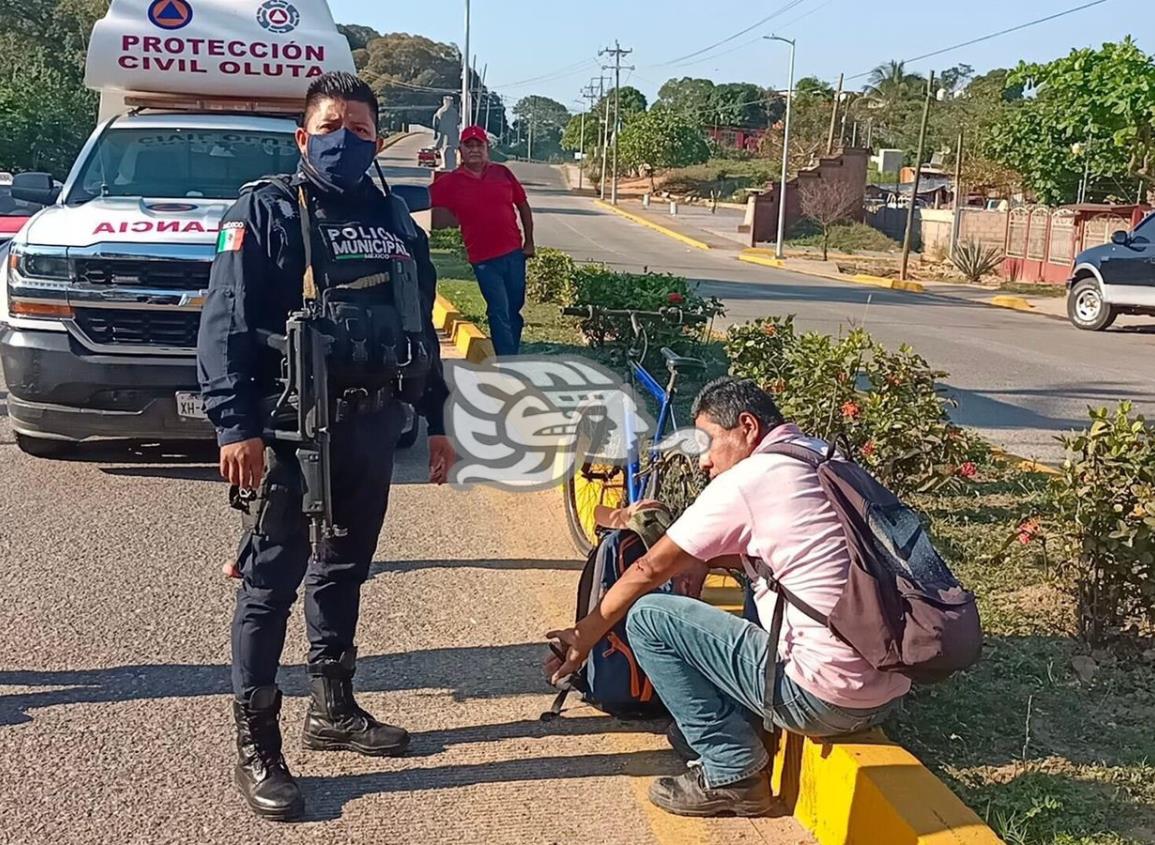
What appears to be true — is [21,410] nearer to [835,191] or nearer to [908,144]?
[835,191]

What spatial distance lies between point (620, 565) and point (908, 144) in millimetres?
77441

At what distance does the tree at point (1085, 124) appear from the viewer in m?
20.4

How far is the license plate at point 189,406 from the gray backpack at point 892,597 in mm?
3855

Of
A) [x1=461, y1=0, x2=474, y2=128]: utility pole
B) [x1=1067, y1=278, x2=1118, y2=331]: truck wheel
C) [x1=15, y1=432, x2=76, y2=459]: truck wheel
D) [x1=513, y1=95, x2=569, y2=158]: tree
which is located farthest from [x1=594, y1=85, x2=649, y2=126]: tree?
[x1=15, y1=432, x2=76, y2=459]: truck wheel

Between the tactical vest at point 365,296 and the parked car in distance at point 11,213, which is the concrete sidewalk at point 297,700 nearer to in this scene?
the tactical vest at point 365,296

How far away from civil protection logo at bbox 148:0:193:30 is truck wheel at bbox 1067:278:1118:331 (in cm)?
1357

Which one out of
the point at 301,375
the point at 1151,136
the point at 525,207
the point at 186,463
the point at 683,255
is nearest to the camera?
the point at 301,375

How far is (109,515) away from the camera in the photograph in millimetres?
5941

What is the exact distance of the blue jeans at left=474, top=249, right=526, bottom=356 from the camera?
325 inches

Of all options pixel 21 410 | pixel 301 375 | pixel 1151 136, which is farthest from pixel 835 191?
pixel 301 375

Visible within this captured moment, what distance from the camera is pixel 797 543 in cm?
304

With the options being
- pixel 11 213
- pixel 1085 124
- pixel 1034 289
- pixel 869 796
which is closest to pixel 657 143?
pixel 1034 289

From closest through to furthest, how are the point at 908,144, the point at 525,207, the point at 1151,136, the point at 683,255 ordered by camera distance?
1. the point at 525,207
2. the point at 1151,136
3. the point at 683,255
4. the point at 908,144

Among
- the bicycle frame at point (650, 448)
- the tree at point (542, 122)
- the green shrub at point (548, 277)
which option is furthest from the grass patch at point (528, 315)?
the tree at point (542, 122)
